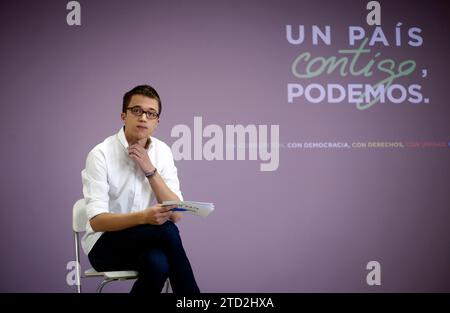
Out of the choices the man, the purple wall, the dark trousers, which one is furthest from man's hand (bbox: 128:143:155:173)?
the purple wall

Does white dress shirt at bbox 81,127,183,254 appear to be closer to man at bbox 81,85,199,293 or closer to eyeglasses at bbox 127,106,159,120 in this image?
man at bbox 81,85,199,293

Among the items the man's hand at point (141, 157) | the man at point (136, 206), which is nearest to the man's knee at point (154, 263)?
the man at point (136, 206)

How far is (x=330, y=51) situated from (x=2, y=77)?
2152mm

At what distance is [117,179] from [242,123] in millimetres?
1544

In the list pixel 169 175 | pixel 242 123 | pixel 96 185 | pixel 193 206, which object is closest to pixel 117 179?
pixel 96 185

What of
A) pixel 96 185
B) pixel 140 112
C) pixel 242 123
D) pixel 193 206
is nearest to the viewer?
pixel 193 206

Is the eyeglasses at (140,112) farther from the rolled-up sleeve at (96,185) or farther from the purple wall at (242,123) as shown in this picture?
the purple wall at (242,123)

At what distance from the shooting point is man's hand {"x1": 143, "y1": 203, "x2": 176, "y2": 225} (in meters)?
2.18

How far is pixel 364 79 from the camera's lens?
156 inches

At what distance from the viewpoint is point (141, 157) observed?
246 cm

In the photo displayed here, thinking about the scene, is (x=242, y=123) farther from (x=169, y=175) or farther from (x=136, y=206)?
(x=136, y=206)
